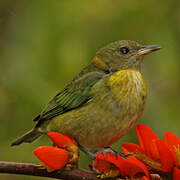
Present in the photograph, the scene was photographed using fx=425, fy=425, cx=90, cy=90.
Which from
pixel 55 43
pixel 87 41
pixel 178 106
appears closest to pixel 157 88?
pixel 178 106

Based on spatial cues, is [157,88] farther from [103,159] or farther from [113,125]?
[103,159]

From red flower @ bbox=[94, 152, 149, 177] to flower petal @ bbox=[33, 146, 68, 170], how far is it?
19 cm

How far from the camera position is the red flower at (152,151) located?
2.06 metres

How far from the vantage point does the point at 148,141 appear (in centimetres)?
221

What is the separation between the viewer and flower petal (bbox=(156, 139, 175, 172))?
2.04 meters

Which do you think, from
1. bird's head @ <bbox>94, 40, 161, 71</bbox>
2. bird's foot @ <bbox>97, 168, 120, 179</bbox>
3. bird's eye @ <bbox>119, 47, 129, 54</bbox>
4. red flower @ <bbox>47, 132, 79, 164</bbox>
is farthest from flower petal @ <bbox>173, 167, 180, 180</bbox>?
bird's eye @ <bbox>119, 47, 129, 54</bbox>

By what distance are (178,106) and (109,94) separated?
64cm

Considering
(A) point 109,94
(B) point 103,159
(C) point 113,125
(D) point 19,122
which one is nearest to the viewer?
(B) point 103,159

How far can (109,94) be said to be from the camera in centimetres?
302

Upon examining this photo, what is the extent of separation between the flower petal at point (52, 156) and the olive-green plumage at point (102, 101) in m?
0.75

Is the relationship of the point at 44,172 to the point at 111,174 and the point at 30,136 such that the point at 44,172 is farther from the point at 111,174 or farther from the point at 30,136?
the point at 30,136

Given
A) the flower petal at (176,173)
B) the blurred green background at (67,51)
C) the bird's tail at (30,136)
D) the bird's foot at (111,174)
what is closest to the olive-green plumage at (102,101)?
the bird's tail at (30,136)

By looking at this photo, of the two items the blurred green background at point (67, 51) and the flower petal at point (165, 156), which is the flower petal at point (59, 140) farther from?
the blurred green background at point (67, 51)

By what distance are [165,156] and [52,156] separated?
0.54 m
